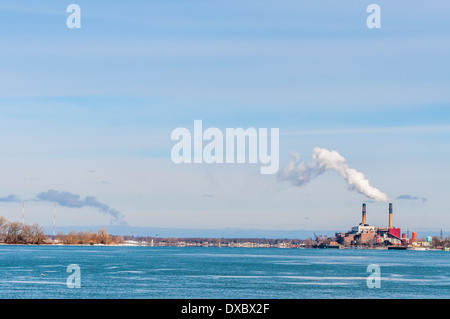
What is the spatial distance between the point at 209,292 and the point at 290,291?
11263 mm

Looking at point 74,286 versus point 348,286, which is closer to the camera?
point 74,286

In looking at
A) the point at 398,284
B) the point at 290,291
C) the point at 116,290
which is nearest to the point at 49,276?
the point at 116,290
